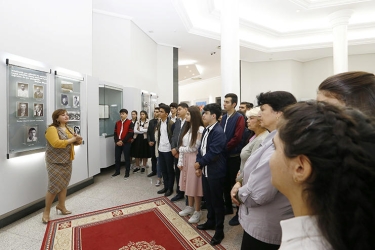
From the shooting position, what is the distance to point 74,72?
14.2 feet

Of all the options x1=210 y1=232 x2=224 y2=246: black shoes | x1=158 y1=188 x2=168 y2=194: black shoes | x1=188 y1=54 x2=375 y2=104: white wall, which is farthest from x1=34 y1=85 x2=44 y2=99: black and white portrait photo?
x1=188 y1=54 x2=375 y2=104: white wall

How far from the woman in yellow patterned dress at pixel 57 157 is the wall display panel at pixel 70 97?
0.94 meters

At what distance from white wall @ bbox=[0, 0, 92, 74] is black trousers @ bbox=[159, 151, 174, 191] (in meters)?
2.58

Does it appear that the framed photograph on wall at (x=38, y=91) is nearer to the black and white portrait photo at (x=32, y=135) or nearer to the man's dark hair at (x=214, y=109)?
the black and white portrait photo at (x=32, y=135)

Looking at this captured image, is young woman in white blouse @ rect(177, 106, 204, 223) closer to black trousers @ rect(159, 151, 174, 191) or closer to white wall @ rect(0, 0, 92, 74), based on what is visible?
black trousers @ rect(159, 151, 174, 191)

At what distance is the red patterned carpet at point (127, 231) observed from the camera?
100.0 inches

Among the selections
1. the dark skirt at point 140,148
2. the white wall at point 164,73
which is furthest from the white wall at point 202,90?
the dark skirt at point 140,148

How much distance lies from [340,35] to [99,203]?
903cm

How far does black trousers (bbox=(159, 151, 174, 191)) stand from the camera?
4.12 meters

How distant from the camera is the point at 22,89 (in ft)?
10.6

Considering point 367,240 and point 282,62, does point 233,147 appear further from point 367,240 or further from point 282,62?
point 282,62

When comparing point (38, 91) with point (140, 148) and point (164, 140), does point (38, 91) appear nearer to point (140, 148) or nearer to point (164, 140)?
point (164, 140)

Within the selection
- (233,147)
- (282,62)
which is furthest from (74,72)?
(282,62)

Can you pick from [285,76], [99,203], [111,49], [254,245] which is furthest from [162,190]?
[285,76]
